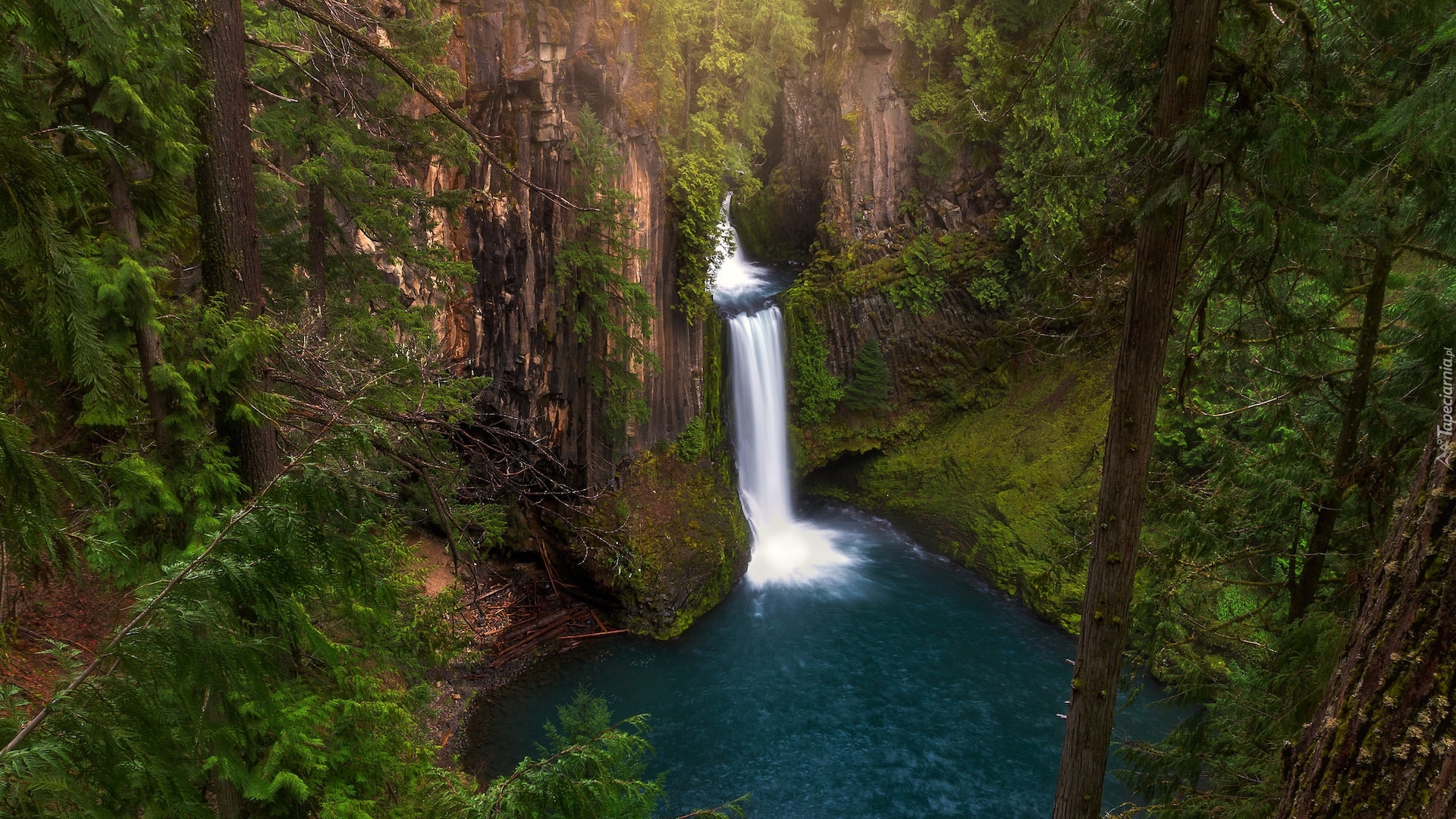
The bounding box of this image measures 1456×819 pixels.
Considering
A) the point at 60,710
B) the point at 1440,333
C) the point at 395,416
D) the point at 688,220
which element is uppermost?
the point at 688,220

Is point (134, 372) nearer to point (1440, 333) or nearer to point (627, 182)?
point (1440, 333)

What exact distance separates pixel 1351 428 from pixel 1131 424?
77.0 inches

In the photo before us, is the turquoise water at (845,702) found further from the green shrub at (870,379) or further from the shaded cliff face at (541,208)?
the green shrub at (870,379)

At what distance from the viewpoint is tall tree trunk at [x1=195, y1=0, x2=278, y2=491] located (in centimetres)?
364

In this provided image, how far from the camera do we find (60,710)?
5.57 feet

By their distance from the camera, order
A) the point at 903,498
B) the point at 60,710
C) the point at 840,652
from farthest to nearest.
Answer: the point at 903,498 < the point at 840,652 < the point at 60,710

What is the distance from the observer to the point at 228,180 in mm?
3738

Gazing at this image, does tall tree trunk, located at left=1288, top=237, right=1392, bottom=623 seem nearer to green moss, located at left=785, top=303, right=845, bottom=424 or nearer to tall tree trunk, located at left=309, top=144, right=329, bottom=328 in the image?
tall tree trunk, located at left=309, top=144, right=329, bottom=328

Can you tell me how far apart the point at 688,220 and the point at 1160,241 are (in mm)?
11838

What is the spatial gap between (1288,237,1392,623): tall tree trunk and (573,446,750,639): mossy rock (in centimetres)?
985

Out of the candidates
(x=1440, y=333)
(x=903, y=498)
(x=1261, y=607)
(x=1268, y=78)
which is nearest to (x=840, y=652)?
(x=903, y=498)

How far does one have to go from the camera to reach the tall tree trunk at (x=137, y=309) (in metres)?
3.55

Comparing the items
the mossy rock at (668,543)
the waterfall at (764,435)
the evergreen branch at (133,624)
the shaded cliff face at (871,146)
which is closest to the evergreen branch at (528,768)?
the evergreen branch at (133,624)

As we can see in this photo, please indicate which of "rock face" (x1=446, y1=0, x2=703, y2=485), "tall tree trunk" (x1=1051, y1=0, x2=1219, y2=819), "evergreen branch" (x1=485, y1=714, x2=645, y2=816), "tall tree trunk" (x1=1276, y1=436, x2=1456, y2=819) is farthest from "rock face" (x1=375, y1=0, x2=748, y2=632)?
"tall tree trunk" (x1=1276, y1=436, x2=1456, y2=819)
